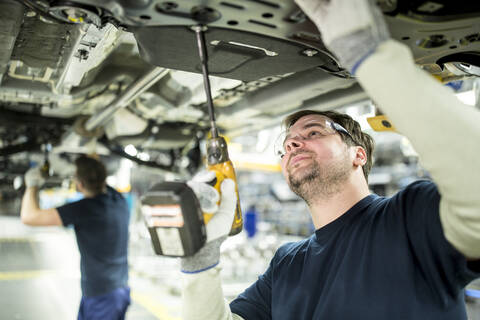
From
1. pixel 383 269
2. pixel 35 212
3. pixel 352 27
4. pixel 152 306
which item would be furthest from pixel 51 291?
pixel 352 27

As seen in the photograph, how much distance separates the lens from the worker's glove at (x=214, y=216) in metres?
1.00

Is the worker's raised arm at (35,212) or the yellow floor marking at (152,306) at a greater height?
the worker's raised arm at (35,212)

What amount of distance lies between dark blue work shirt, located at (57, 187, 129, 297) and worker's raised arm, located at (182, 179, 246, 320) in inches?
75.5

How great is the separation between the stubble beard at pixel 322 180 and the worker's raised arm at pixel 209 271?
1.45 feet

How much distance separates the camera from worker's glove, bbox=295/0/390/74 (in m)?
0.76

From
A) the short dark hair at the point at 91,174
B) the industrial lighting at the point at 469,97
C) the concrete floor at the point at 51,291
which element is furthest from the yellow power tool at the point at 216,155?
the concrete floor at the point at 51,291

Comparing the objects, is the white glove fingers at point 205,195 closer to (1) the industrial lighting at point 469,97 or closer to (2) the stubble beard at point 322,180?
Answer: (2) the stubble beard at point 322,180

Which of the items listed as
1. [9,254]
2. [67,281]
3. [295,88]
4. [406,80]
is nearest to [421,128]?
[406,80]

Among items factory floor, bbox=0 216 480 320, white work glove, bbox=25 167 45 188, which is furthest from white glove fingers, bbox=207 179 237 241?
factory floor, bbox=0 216 480 320

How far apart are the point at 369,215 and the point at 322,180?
21 centimetres

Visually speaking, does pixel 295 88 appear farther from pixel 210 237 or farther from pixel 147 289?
pixel 147 289

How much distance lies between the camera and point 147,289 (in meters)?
6.11

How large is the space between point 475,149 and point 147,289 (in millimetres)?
6052

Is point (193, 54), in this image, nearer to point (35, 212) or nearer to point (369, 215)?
point (369, 215)
